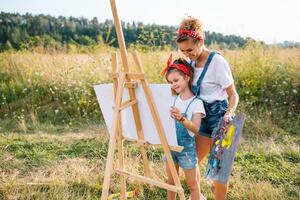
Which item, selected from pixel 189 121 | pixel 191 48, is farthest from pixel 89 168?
pixel 191 48

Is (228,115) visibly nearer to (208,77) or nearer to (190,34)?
(208,77)

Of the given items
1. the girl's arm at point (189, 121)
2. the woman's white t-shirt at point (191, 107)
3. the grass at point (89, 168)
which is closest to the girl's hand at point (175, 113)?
the girl's arm at point (189, 121)

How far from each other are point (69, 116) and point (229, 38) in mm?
4827

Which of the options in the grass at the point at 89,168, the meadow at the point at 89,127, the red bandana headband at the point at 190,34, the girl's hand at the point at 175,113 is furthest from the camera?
the meadow at the point at 89,127

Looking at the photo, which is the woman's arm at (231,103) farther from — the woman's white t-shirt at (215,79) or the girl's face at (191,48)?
the girl's face at (191,48)

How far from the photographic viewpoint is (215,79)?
2889 millimetres

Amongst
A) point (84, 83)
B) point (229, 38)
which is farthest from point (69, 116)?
Result: point (229, 38)

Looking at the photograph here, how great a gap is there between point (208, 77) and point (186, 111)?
27cm

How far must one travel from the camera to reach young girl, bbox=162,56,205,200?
2832 millimetres

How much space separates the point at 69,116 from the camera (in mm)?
6863

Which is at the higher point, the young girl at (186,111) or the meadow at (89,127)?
the young girl at (186,111)

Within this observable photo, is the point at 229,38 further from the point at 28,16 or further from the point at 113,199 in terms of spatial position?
the point at 28,16

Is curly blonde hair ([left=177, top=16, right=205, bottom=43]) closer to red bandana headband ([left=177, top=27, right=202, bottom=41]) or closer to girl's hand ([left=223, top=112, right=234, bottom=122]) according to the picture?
red bandana headband ([left=177, top=27, right=202, bottom=41])

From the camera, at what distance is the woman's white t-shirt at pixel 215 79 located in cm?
285
